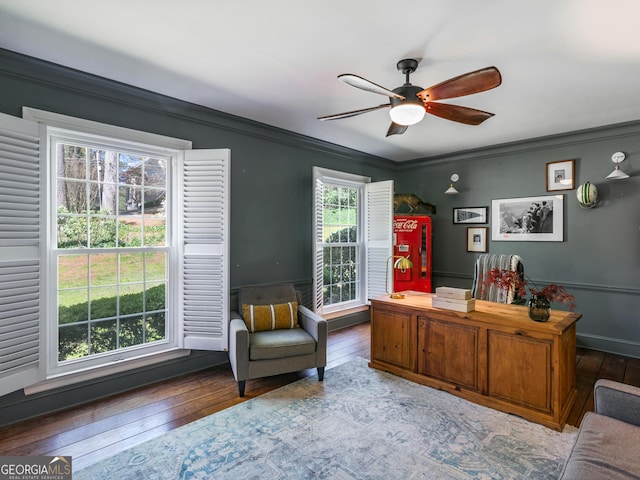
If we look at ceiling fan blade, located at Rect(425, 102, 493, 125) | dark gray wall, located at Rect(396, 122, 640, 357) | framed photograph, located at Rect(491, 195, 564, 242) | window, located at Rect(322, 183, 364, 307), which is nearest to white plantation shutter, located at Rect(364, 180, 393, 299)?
window, located at Rect(322, 183, 364, 307)

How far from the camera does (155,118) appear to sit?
3.03m

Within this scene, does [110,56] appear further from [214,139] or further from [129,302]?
[129,302]

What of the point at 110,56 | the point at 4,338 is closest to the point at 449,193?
the point at 110,56

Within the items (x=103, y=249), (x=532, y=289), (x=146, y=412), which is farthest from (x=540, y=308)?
(x=103, y=249)

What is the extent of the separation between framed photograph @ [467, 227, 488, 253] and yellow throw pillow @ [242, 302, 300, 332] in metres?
3.01

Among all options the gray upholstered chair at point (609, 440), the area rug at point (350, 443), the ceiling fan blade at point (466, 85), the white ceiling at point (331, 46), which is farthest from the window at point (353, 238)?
the gray upholstered chair at point (609, 440)

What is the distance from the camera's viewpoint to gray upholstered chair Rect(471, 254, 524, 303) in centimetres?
325

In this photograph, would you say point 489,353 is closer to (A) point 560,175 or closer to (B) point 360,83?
(B) point 360,83

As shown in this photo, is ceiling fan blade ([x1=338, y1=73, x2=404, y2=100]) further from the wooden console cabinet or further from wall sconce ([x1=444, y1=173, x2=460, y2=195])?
wall sconce ([x1=444, y1=173, x2=460, y2=195])

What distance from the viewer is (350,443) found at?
85.4 inches

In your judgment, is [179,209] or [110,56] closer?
[110,56]

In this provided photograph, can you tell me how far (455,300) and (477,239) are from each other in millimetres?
2430

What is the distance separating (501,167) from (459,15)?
324 centimetres

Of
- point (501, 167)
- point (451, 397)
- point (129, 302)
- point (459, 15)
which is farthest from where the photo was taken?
point (501, 167)
